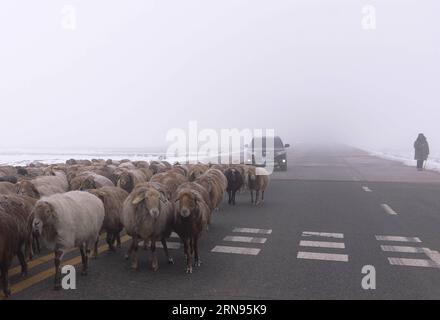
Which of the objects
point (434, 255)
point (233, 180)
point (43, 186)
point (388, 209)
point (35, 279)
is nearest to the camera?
point (35, 279)

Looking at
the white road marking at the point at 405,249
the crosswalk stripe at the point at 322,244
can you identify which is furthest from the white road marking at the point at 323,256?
the white road marking at the point at 405,249

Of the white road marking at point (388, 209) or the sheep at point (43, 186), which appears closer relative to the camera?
the sheep at point (43, 186)

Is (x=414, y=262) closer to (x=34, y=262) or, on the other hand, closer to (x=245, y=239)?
(x=245, y=239)

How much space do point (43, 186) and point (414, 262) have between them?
8.06 m

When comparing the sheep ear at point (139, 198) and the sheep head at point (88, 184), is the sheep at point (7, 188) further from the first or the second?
the sheep ear at point (139, 198)

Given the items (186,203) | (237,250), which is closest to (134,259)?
(186,203)

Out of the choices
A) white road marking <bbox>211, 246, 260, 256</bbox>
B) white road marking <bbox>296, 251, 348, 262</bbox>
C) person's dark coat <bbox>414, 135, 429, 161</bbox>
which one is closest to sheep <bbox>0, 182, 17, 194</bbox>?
white road marking <bbox>211, 246, 260, 256</bbox>

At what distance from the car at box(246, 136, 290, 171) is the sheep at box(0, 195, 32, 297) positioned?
2033 cm

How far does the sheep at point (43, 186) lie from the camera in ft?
31.2

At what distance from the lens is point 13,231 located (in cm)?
634

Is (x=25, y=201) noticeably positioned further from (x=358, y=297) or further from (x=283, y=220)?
(x=283, y=220)

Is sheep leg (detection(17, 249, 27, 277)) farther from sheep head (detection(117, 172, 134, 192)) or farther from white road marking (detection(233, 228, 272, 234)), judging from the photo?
sheep head (detection(117, 172, 134, 192))

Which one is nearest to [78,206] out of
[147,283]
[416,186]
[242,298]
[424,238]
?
[147,283]

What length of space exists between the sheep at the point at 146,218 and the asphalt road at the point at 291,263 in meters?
0.35
